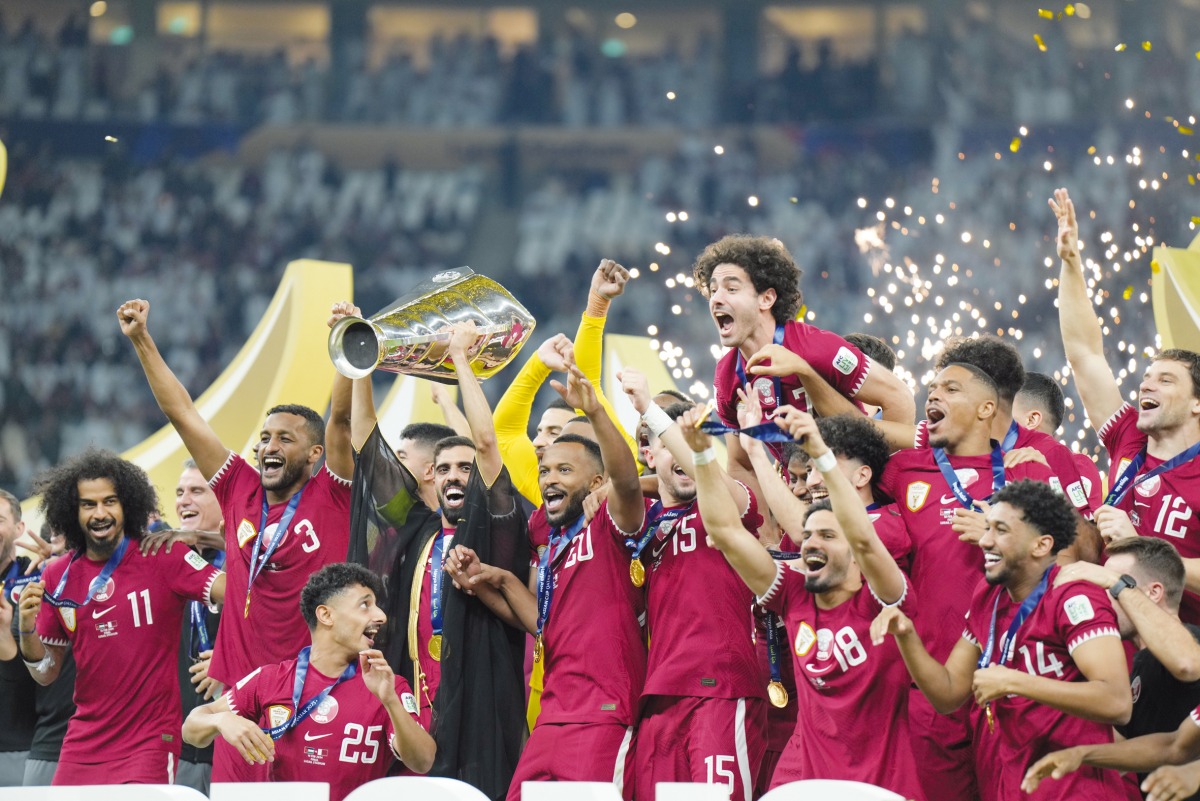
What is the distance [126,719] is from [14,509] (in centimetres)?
141

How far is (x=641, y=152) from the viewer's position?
17.3 metres

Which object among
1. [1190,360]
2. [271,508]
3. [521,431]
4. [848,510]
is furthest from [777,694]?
[271,508]

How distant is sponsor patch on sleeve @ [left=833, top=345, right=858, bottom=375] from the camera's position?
4.63 meters

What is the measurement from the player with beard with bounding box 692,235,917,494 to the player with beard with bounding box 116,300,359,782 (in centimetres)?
143

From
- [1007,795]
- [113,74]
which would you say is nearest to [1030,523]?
[1007,795]

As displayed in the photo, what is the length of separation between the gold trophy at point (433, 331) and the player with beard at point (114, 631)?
4.17 ft

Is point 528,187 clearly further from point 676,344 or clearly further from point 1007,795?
point 1007,795

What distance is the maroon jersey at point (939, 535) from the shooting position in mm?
4277

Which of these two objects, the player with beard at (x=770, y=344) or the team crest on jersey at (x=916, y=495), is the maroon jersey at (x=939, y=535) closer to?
the team crest on jersey at (x=916, y=495)

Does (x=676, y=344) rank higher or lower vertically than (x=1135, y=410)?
higher

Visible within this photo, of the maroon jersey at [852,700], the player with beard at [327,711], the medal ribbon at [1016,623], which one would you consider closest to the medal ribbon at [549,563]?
the player with beard at [327,711]

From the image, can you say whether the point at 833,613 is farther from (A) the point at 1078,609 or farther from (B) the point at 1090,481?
(B) the point at 1090,481

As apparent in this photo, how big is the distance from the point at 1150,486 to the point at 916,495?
86cm

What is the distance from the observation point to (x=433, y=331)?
4.90 metres
